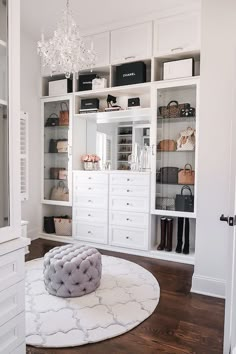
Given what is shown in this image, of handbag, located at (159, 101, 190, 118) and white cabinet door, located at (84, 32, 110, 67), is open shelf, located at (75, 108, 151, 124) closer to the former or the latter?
handbag, located at (159, 101, 190, 118)

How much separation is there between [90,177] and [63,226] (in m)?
0.98

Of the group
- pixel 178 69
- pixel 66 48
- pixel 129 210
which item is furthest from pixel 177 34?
pixel 129 210

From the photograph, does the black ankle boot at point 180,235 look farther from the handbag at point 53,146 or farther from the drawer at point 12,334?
the drawer at point 12,334

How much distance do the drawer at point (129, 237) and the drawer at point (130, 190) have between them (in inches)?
19.3

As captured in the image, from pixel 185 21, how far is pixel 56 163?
2.78m

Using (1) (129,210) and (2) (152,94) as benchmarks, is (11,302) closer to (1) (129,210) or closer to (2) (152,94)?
(1) (129,210)

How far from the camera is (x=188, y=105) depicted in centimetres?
347

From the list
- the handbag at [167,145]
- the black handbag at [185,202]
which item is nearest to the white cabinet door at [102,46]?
the handbag at [167,145]

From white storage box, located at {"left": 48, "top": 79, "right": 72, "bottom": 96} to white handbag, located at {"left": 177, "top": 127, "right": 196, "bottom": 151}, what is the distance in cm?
190

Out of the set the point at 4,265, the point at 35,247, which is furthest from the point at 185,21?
the point at 35,247

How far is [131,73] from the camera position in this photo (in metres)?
3.66

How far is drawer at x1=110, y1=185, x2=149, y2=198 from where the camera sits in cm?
361

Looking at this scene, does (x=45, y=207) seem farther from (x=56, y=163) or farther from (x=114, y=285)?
(x=114, y=285)

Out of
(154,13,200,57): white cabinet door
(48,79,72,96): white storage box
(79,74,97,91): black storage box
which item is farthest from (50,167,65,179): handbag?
(154,13,200,57): white cabinet door
